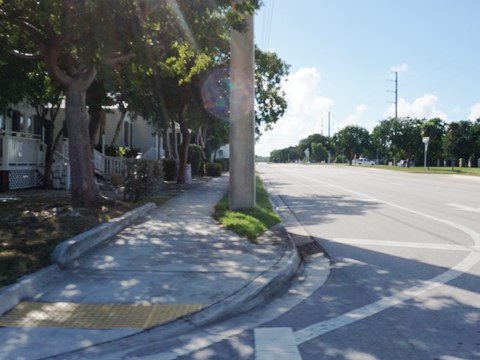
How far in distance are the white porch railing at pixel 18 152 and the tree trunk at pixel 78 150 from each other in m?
6.33

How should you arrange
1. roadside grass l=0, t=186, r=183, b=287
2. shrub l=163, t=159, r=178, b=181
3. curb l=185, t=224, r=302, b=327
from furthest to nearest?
shrub l=163, t=159, r=178, b=181 < roadside grass l=0, t=186, r=183, b=287 < curb l=185, t=224, r=302, b=327

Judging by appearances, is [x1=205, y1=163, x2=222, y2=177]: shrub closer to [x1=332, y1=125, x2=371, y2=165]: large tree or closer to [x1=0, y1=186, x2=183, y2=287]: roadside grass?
[x1=0, y1=186, x2=183, y2=287]: roadside grass

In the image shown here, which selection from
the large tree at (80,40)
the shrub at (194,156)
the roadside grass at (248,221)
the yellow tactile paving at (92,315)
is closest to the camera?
the yellow tactile paving at (92,315)

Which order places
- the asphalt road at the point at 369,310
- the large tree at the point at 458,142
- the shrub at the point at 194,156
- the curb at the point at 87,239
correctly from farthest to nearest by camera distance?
the large tree at the point at 458,142
the shrub at the point at 194,156
the curb at the point at 87,239
the asphalt road at the point at 369,310

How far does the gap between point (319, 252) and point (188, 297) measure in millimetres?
3620

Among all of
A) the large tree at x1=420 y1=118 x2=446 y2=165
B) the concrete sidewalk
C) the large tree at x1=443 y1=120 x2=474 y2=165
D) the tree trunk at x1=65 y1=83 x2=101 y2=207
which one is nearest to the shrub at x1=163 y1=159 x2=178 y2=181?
the tree trunk at x1=65 y1=83 x2=101 y2=207

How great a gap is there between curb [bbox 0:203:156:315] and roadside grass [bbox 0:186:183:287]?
165 millimetres

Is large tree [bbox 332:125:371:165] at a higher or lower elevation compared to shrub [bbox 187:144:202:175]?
higher

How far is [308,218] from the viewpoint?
1352cm

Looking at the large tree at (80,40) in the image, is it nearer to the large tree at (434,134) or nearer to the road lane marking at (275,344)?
the road lane marking at (275,344)

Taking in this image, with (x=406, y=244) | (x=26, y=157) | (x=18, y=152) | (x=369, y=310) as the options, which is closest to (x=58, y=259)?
(x=369, y=310)

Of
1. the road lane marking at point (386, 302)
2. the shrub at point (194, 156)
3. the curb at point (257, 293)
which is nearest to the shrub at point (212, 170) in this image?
the shrub at point (194, 156)

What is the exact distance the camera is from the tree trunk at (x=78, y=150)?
40.3 ft

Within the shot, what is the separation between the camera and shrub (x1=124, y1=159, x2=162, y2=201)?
14.0 metres
